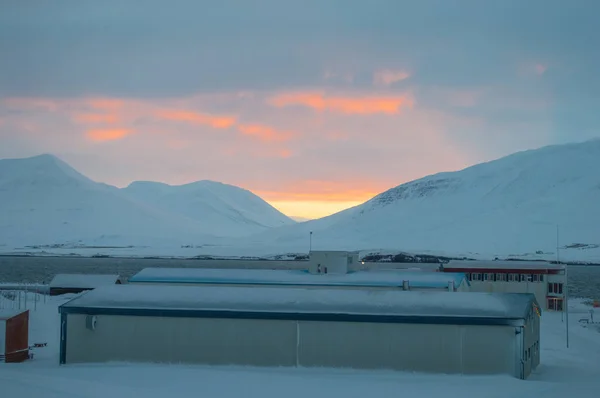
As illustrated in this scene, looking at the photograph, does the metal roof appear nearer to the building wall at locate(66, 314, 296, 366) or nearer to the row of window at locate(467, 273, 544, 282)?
the building wall at locate(66, 314, 296, 366)

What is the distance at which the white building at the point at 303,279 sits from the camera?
42.8 metres

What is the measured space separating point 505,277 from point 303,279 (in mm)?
24016

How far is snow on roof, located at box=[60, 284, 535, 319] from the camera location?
25.8m

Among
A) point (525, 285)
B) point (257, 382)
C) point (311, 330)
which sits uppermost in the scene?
point (311, 330)

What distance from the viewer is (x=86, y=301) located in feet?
90.4

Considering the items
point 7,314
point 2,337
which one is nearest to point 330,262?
point 7,314

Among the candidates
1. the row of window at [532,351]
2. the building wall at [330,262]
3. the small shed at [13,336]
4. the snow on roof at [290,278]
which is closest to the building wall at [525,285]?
the snow on roof at [290,278]

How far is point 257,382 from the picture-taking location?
75.9 ft

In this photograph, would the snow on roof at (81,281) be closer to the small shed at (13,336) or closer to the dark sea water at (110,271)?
the dark sea water at (110,271)

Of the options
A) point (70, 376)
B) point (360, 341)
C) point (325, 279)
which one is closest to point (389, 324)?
point (360, 341)

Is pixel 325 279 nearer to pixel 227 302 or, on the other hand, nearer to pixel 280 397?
pixel 227 302

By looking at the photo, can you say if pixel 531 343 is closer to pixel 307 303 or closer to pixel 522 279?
pixel 307 303

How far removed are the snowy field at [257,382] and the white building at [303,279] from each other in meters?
15.2

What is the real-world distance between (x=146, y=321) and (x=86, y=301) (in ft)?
7.24
